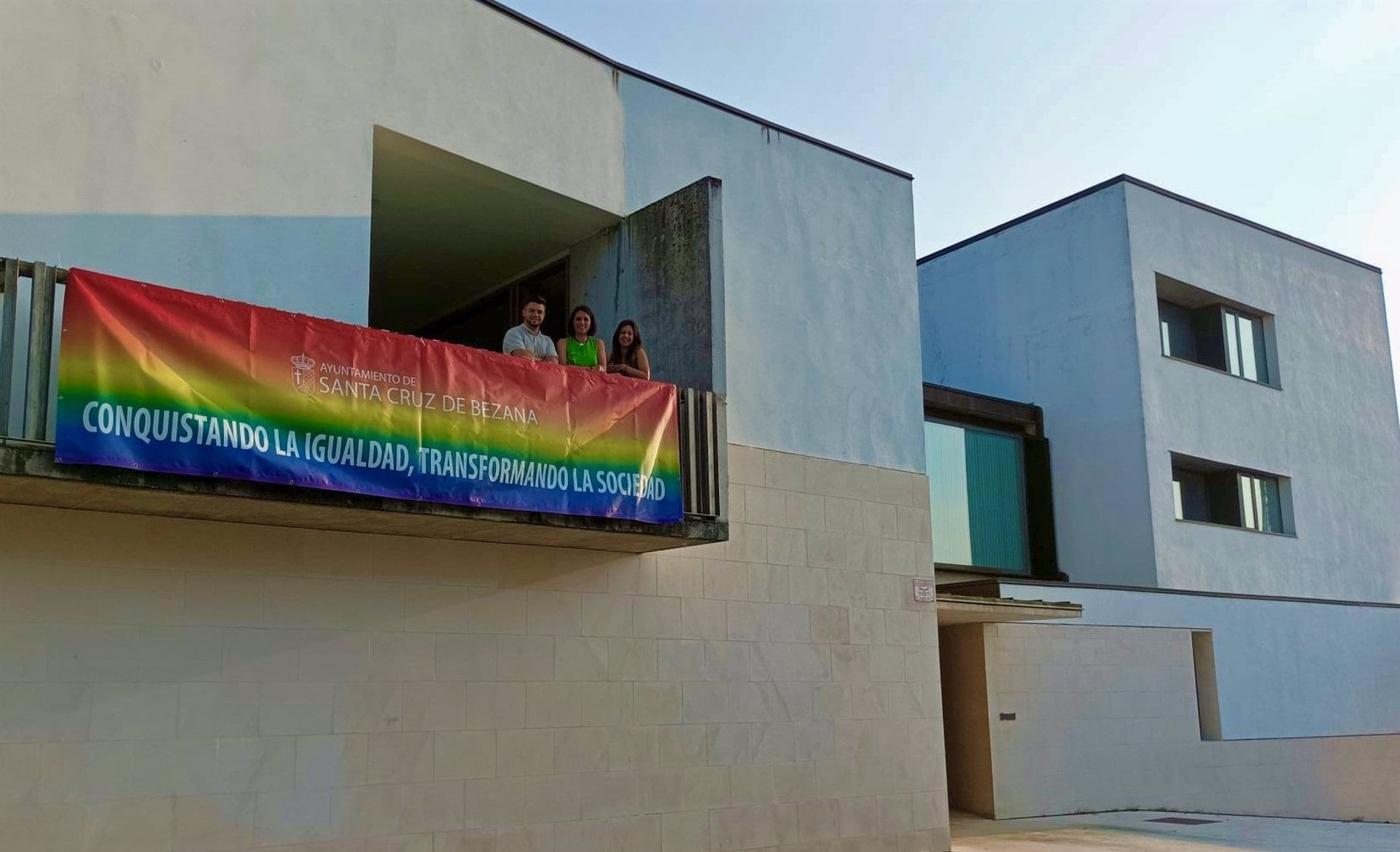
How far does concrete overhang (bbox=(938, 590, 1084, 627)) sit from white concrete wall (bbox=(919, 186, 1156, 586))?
5174 millimetres

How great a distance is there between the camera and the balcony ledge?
7480 mm

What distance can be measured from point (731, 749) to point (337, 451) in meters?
4.85

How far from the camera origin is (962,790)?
52.4 ft

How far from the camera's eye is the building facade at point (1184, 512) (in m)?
16.6

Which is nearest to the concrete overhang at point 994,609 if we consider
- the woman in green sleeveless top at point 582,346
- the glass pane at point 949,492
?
the glass pane at point 949,492

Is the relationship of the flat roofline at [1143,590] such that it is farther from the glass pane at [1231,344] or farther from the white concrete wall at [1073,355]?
the glass pane at [1231,344]

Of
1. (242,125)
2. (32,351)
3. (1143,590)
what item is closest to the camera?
(32,351)

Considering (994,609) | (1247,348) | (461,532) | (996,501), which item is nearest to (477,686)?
(461,532)

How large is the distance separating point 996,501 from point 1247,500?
5166mm

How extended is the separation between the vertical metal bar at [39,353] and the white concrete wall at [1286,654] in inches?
486

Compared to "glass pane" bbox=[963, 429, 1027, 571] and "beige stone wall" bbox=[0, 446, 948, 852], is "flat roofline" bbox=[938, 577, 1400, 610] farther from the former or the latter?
"beige stone wall" bbox=[0, 446, 948, 852]

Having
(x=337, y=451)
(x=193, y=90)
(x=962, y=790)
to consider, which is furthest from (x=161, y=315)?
(x=962, y=790)

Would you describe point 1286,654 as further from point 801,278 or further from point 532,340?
point 532,340

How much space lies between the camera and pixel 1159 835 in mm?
14516
